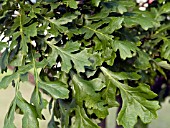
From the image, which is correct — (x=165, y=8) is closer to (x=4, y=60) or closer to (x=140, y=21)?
(x=140, y=21)

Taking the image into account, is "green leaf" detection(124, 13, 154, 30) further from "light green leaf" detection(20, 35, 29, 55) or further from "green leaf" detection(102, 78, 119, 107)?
"light green leaf" detection(20, 35, 29, 55)

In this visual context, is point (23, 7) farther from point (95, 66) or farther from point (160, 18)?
point (160, 18)

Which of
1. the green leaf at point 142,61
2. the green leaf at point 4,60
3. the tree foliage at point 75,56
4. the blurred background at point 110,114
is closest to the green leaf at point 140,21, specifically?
the tree foliage at point 75,56

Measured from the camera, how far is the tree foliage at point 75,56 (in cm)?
120

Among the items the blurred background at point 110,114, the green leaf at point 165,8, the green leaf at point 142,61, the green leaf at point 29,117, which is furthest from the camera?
the blurred background at point 110,114

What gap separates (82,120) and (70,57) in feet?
0.63

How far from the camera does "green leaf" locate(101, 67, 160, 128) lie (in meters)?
1.21

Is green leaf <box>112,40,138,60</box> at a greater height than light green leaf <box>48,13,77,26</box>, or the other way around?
light green leaf <box>48,13,77,26</box>

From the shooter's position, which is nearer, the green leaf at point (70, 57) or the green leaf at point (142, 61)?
the green leaf at point (70, 57)

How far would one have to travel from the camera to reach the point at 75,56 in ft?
4.03

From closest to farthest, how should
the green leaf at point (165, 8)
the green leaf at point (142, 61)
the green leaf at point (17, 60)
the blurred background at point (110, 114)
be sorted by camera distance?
1. the green leaf at point (17, 60)
2. the green leaf at point (142, 61)
3. the green leaf at point (165, 8)
4. the blurred background at point (110, 114)

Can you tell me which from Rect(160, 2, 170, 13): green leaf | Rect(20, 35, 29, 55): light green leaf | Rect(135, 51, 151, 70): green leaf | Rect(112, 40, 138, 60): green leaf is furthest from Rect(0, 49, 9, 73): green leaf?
Rect(160, 2, 170, 13): green leaf

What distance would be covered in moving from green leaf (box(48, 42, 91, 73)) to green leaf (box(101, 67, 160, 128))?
157 millimetres

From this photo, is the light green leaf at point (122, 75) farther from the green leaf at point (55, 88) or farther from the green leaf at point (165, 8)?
the green leaf at point (165, 8)
